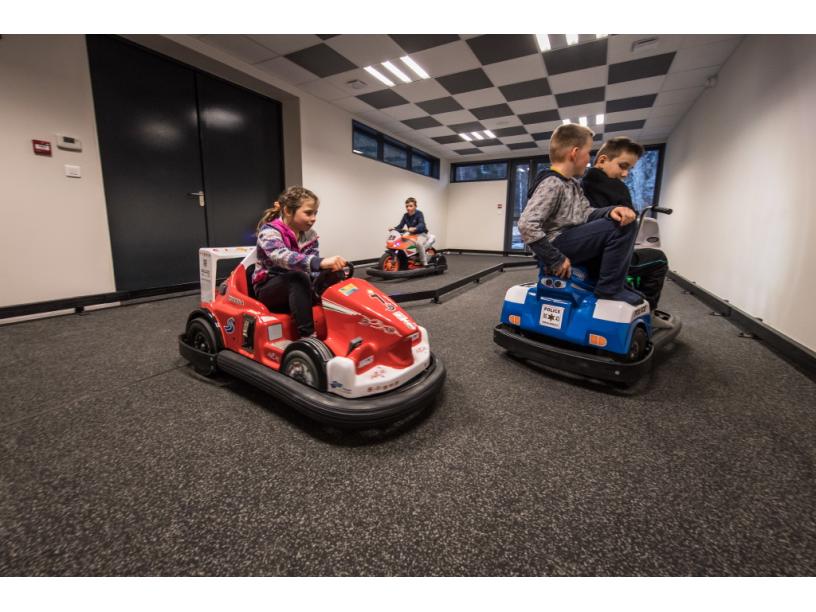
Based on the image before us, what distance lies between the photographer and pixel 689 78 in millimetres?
4352

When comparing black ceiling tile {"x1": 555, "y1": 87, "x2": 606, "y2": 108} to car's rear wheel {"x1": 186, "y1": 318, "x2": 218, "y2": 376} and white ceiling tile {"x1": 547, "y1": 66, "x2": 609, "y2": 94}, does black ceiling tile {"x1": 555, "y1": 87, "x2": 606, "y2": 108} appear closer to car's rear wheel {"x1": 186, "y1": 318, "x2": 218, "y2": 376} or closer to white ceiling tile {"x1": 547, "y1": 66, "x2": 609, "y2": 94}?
white ceiling tile {"x1": 547, "y1": 66, "x2": 609, "y2": 94}

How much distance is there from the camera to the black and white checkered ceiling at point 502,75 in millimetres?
3611

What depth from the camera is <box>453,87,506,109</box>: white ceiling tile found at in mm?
4914

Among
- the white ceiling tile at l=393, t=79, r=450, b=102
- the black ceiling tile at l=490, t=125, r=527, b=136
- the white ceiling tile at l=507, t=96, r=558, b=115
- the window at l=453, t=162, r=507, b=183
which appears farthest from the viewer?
the window at l=453, t=162, r=507, b=183

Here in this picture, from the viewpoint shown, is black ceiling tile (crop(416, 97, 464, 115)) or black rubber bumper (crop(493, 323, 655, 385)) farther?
black ceiling tile (crop(416, 97, 464, 115))

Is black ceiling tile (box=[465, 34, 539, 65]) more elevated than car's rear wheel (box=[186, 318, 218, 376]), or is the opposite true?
black ceiling tile (box=[465, 34, 539, 65])

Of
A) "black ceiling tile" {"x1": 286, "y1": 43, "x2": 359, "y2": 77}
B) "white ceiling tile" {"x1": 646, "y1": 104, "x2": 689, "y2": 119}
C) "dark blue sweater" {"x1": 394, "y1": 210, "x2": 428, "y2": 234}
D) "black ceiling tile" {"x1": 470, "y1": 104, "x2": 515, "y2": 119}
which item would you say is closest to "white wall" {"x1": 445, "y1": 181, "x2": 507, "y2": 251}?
"black ceiling tile" {"x1": 470, "y1": 104, "x2": 515, "y2": 119}

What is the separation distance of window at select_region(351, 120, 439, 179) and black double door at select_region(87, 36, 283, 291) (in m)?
1.88

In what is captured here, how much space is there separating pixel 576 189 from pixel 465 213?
847cm

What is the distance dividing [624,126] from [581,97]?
2.01 m

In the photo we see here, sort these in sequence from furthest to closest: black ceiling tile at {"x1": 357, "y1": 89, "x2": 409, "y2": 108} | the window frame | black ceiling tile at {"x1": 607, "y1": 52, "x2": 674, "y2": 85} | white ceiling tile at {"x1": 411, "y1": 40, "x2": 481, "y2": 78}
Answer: the window frame
black ceiling tile at {"x1": 357, "y1": 89, "x2": 409, "y2": 108}
black ceiling tile at {"x1": 607, "y1": 52, "x2": 674, "y2": 85}
white ceiling tile at {"x1": 411, "y1": 40, "x2": 481, "y2": 78}

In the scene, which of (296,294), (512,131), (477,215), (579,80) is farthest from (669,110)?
(296,294)

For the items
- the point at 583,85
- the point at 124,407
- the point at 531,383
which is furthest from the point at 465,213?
the point at 124,407

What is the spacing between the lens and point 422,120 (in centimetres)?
626
